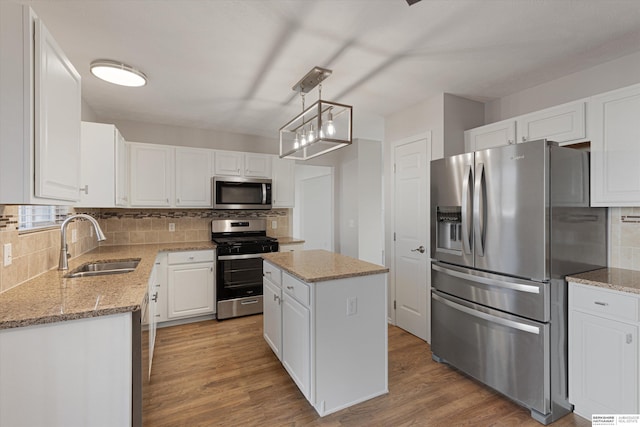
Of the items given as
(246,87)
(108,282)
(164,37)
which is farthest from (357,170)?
(108,282)

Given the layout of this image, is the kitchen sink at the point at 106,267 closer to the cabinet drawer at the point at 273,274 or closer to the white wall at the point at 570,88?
the cabinet drawer at the point at 273,274

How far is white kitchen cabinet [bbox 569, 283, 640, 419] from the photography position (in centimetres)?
166

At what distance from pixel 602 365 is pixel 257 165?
3.80 meters

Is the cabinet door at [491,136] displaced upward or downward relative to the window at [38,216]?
upward

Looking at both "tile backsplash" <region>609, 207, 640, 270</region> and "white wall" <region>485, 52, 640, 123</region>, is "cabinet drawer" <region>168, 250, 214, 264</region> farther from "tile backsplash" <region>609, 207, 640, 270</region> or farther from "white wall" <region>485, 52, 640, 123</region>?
"tile backsplash" <region>609, 207, 640, 270</region>

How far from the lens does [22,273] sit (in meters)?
1.73

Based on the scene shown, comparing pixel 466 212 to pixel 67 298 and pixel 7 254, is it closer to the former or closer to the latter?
pixel 67 298

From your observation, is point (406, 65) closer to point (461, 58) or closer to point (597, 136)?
point (461, 58)

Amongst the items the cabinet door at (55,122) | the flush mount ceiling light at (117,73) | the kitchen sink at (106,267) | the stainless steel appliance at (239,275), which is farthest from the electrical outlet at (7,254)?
the stainless steel appliance at (239,275)

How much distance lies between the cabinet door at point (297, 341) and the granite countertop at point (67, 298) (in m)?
0.95

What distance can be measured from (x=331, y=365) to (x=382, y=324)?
0.46 meters

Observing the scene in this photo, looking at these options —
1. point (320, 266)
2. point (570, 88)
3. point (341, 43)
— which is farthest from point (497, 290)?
point (341, 43)

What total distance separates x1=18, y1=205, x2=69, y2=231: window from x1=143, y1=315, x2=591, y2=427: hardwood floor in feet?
4.19

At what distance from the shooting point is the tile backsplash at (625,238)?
209 cm
